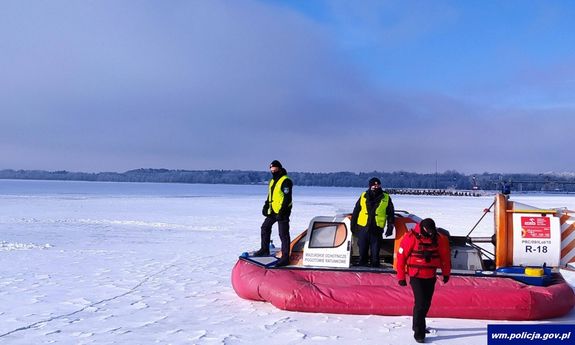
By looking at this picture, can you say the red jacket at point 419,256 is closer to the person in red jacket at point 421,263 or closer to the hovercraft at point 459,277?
the person in red jacket at point 421,263

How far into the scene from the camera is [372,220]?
296 inches

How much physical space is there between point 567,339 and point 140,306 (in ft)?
16.7

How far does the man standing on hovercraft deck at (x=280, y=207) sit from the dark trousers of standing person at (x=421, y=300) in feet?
7.65

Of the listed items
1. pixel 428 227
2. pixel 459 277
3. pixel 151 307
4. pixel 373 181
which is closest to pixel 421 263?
pixel 428 227

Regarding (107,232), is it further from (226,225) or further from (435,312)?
(435,312)

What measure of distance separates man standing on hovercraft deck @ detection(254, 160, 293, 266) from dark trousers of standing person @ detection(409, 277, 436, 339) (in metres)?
2.33

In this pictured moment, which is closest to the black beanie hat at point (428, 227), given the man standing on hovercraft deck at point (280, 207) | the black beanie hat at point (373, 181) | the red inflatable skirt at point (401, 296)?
the red inflatable skirt at point (401, 296)

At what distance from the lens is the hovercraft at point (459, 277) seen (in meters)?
6.55

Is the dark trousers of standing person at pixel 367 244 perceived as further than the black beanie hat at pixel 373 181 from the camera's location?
No

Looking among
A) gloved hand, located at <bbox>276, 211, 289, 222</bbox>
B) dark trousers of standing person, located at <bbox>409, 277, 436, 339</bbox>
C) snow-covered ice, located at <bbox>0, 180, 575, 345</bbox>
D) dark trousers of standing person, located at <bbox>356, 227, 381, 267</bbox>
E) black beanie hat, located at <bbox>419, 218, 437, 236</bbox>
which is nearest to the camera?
black beanie hat, located at <bbox>419, 218, 437, 236</bbox>

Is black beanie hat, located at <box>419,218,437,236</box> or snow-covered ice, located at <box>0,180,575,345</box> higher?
black beanie hat, located at <box>419,218,437,236</box>

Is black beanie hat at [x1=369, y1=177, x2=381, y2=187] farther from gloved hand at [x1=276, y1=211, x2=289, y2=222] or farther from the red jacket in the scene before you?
the red jacket

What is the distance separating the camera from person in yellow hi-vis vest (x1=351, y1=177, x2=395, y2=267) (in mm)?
7527

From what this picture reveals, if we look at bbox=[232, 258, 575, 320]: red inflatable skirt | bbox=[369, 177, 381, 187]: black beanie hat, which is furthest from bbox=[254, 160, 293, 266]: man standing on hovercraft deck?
bbox=[369, 177, 381, 187]: black beanie hat
